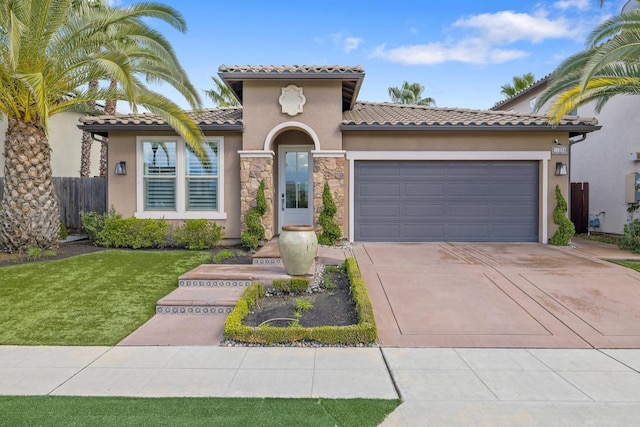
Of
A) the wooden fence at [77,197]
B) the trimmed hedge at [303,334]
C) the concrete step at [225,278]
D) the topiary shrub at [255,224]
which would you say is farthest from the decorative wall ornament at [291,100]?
the wooden fence at [77,197]

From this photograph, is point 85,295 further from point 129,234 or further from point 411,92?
point 411,92

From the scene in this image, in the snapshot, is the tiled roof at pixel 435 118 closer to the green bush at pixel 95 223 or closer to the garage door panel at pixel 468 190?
the garage door panel at pixel 468 190

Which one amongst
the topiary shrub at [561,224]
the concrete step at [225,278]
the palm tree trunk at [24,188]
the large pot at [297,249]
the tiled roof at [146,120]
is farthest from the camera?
the topiary shrub at [561,224]

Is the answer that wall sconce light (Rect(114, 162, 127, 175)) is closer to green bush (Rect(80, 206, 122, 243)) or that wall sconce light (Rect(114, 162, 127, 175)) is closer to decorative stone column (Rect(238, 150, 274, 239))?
green bush (Rect(80, 206, 122, 243))

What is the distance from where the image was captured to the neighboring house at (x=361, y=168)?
34.9 ft

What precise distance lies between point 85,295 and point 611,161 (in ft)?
53.0

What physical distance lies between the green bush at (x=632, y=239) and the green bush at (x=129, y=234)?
40.9ft

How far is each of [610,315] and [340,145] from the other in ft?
23.2

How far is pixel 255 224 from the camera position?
10.2 m

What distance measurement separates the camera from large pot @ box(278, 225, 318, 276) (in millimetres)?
6750

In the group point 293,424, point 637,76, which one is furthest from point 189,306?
point 637,76

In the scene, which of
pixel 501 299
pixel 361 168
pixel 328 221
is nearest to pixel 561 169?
pixel 361 168

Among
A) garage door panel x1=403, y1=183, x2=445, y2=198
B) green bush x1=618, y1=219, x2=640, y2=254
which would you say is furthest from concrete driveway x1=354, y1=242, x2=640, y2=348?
garage door panel x1=403, y1=183, x2=445, y2=198

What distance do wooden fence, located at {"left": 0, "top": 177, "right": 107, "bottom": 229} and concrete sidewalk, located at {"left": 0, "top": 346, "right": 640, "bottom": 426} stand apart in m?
9.71
